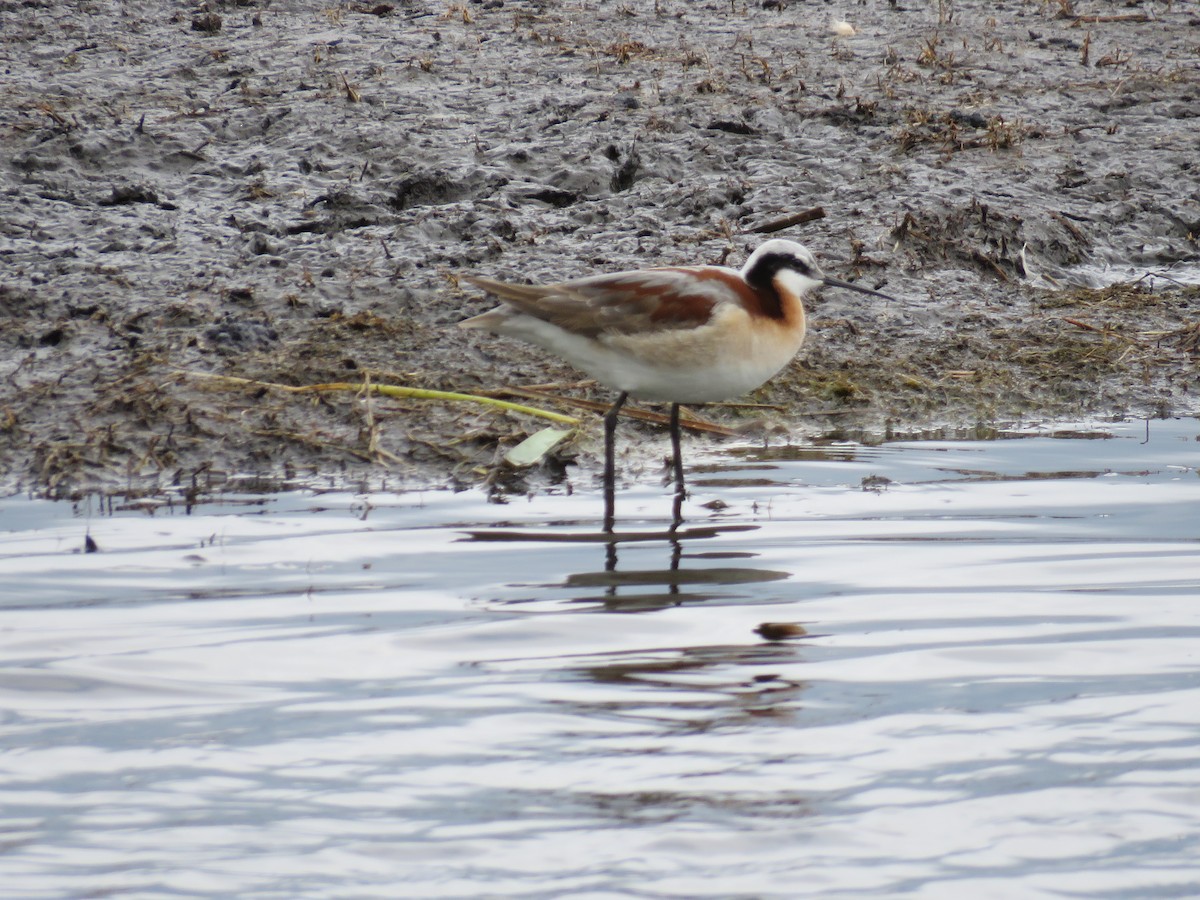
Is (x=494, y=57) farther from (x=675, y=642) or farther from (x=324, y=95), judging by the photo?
(x=675, y=642)

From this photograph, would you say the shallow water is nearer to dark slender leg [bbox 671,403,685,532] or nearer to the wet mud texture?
dark slender leg [bbox 671,403,685,532]

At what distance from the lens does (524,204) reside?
36.8 feet

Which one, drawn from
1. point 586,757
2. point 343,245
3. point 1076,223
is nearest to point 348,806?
point 586,757

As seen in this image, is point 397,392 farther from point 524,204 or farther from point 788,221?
point 788,221

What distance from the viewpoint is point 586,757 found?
475 centimetres

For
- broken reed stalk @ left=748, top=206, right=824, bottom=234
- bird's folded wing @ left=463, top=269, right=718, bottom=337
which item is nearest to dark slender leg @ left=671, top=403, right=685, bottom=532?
bird's folded wing @ left=463, top=269, right=718, bottom=337

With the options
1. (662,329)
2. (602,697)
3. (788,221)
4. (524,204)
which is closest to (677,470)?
(662,329)

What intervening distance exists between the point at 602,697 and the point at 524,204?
21.5 feet

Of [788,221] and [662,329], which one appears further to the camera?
[788,221]

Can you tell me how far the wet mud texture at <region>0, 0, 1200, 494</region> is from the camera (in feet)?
28.5

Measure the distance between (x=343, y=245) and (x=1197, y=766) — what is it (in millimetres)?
6979

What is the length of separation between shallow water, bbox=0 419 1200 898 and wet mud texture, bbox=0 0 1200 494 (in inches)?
50.0

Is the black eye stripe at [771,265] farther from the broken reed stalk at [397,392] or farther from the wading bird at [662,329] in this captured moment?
the broken reed stalk at [397,392]

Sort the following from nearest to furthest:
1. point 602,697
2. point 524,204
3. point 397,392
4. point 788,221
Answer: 1. point 602,697
2. point 397,392
3. point 788,221
4. point 524,204
